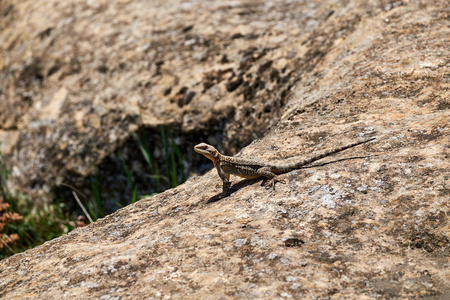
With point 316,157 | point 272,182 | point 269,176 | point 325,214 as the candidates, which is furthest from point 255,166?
point 325,214

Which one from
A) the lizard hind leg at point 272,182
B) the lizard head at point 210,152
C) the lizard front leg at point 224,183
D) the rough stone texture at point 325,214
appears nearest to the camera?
the rough stone texture at point 325,214

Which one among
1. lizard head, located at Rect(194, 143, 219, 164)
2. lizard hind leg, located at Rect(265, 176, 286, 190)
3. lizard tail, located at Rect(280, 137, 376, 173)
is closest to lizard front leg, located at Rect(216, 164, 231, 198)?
lizard head, located at Rect(194, 143, 219, 164)

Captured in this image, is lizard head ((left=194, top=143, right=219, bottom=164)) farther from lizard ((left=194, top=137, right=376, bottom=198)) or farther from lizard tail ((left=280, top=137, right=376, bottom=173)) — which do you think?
lizard tail ((left=280, top=137, right=376, bottom=173))

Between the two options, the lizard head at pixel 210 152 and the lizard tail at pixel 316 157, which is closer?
the lizard tail at pixel 316 157

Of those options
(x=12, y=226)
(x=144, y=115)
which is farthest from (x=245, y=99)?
(x=12, y=226)

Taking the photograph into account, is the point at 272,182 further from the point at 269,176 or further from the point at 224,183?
the point at 224,183

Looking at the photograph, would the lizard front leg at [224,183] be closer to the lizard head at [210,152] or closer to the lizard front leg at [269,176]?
the lizard head at [210,152]

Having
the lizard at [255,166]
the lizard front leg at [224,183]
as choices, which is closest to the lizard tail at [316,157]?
the lizard at [255,166]
